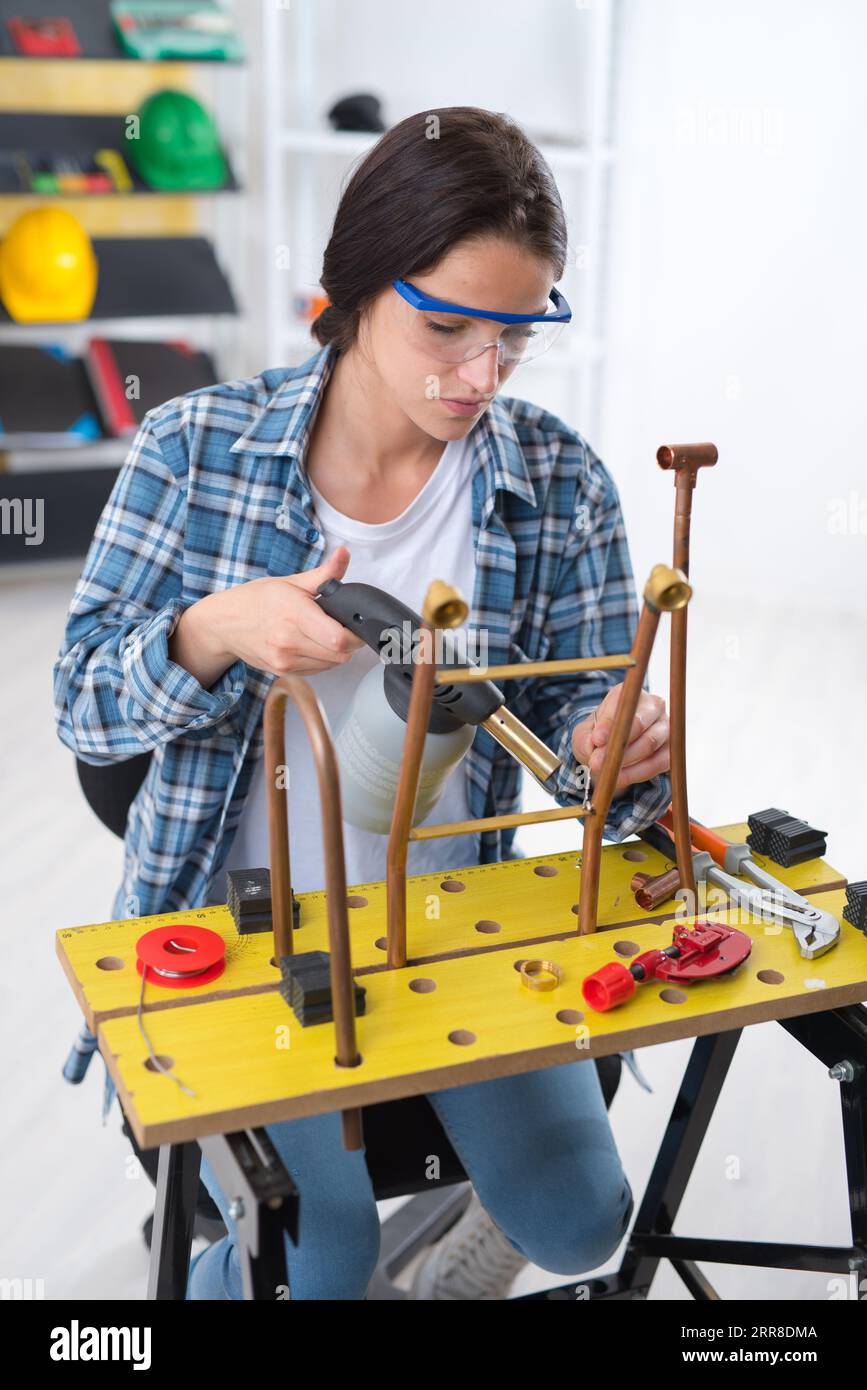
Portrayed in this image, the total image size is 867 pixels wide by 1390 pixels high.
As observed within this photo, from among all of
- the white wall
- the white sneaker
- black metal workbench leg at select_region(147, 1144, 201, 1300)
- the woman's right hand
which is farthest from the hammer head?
the white wall

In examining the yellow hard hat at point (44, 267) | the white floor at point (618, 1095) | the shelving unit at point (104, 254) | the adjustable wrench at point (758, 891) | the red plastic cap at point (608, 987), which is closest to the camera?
the red plastic cap at point (608, 987)

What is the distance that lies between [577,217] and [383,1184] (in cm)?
336

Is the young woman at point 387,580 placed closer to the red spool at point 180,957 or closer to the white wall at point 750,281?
the red spool at point 180,957

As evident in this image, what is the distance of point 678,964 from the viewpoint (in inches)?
40.0

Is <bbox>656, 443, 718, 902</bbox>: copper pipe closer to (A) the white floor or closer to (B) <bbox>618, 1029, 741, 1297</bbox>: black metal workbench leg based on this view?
(B) <bbox>618, 1029, 741, 1297</bbox>: black metal workbench leg

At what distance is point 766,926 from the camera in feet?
3.63

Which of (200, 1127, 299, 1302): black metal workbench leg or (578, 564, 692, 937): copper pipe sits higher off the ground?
(578, 564, 692, 937): copper pipe

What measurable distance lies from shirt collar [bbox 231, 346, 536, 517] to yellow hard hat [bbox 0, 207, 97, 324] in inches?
95.6

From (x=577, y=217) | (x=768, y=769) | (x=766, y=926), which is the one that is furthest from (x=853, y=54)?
(x=766, y=926)

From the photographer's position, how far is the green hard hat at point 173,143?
3.75 m

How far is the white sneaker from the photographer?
57.4 inches

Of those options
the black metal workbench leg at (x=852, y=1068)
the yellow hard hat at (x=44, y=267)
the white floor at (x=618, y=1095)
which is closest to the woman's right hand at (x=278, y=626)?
the black metal workbench leg at (x=852, y=1068)

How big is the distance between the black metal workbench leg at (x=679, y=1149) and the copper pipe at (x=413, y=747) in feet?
1.40
